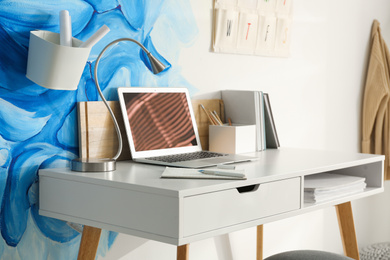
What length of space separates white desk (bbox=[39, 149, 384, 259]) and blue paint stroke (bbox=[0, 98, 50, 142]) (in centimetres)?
13

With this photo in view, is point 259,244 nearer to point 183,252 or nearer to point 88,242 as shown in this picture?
point 183,252

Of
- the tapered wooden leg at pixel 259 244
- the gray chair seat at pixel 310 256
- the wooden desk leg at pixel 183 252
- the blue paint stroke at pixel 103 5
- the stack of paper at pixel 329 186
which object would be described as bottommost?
the tapered wooden leg at pixel 259 244

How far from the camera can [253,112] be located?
2197 millimetres

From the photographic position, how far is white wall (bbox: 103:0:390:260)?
2.23 m

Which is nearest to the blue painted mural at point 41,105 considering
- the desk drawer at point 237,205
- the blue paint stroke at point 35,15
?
the blue paint stroke at point 35,15

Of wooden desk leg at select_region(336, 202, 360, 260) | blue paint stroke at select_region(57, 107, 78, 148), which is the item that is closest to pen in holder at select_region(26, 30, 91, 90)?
blue paint stroke at select_region(57, 107, 78, 148)

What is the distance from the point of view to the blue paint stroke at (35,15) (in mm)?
1565

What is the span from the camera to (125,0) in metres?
1.89

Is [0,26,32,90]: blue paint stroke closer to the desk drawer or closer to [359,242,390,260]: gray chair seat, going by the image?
the desk drawer

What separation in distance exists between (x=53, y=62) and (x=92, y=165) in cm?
31

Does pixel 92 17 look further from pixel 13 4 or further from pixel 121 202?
pixel 121 202

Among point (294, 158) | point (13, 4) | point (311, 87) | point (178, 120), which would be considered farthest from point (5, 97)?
point (311, 87)

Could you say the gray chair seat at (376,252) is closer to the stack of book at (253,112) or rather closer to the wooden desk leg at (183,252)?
the stack of book at (253,112)

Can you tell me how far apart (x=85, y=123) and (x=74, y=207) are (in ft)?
1.05
